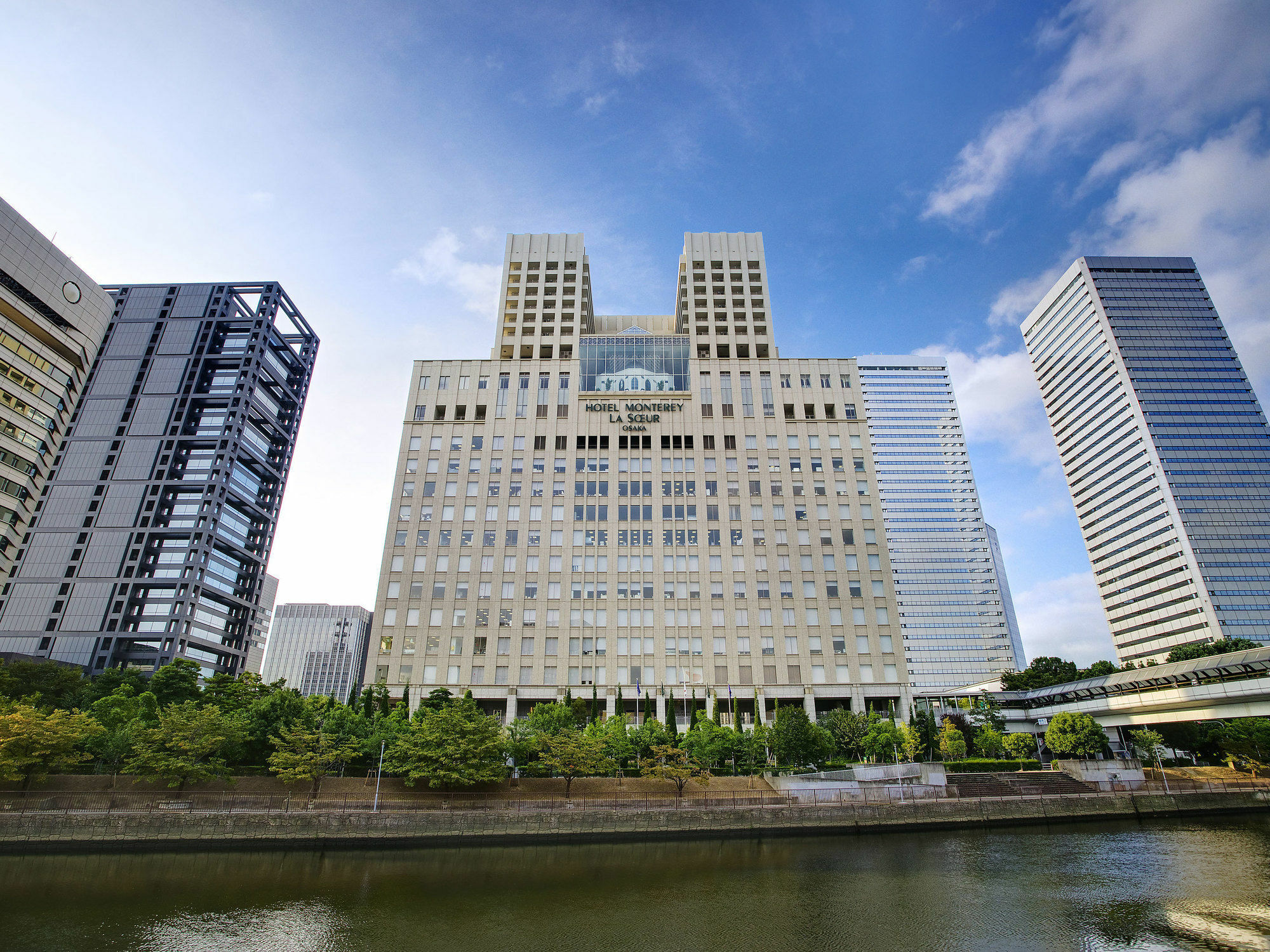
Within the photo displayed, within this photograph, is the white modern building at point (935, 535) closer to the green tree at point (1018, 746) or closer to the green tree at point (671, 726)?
the green tree at point (1018, 746)

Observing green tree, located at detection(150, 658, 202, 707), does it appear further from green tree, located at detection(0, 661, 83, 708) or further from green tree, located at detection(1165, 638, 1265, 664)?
green tree, located at detection(1165, 638, 1265, 664)

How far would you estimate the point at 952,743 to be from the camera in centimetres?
6988

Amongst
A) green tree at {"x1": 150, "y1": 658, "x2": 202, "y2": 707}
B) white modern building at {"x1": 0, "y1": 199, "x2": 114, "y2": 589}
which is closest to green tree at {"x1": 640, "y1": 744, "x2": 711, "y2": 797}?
green tree at {"x1": 150, "y1": 658, "x2": 202, "y2": 707}

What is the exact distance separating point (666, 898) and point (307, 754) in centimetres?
3256

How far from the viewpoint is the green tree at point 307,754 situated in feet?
159

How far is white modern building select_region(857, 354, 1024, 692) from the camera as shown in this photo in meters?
170

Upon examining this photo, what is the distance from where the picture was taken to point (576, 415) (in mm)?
92500

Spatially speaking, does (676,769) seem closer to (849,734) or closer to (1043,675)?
(849,734)

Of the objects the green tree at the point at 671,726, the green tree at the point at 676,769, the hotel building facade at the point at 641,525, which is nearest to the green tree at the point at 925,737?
the hotel building facade at the point at 641,525

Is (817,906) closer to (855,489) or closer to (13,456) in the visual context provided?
(855,489)

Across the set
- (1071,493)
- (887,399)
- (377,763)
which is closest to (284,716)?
(377,763)

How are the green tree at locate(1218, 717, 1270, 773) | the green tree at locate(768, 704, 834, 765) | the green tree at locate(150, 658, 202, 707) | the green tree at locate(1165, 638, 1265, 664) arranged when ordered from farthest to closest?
the green tree at locate(1165, 638, 1265, 664), the green tree at locate(150, 658, 202, 707), the green tree at locate(1218, 717, 1270, 773), the green tree at locate(768, 704, 834, 765)

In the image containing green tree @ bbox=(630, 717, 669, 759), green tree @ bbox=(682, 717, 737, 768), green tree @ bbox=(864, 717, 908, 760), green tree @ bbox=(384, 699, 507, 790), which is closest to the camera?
green tree @ bbox=(384, 699, 507, 790)

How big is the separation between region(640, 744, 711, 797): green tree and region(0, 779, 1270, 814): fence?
4.66ft
